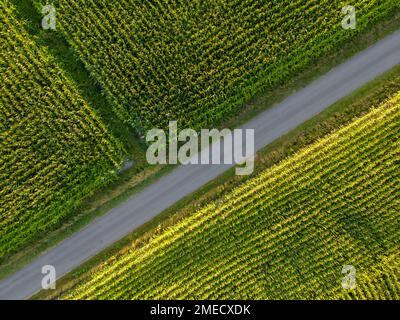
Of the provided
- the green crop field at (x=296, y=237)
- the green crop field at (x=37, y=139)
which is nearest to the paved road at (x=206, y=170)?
the green crop field at (x=296, y=237)

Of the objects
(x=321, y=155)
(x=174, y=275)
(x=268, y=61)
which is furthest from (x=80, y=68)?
(x=321, y=155)

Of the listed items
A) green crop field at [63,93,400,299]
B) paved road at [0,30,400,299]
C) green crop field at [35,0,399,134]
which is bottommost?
green crop field at [63,93,400,299]

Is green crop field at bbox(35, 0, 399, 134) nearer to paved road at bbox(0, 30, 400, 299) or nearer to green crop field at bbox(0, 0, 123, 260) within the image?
green crop field at bbox(0, 0, 123, 260)

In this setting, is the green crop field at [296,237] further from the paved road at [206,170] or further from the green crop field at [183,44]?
the green crop field at [183,44]

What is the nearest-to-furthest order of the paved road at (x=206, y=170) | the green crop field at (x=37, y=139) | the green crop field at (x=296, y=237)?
1. the green crop field at (x=296, y=237)
2. the green crop field at (x=37, y=139)
3. the paved road at (x=206, y=170)

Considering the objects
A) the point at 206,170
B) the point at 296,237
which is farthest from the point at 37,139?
the point at 296,237

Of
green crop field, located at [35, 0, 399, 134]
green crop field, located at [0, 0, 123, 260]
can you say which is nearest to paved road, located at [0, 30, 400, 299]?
green crop field, located at [0, 0, 123, 260]
